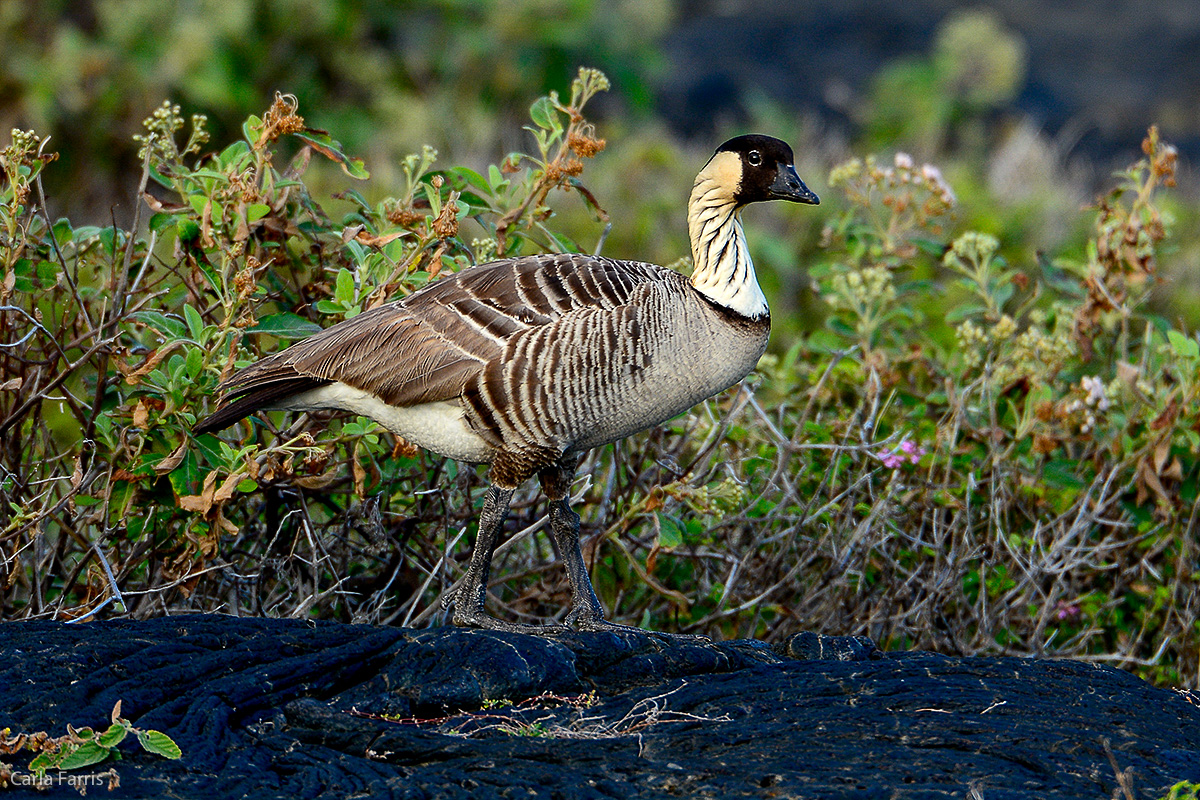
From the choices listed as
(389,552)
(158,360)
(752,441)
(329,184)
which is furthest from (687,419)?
(329,184)

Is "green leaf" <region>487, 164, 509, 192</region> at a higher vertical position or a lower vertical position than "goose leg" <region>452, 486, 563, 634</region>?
higher

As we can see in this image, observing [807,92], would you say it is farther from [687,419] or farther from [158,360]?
[158,360]

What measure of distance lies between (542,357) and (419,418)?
0.56 metres

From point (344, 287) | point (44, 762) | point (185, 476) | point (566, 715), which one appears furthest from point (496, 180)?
point (44, 762)

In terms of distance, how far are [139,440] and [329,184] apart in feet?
30.3

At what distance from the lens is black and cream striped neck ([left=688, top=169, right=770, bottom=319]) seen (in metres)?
4.93

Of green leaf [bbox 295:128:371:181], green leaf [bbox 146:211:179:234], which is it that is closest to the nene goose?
green leaf [bbox 295:128:371:181]

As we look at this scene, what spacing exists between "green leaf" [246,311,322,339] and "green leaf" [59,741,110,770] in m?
2.11

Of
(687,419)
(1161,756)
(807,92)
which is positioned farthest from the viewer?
(807,92)

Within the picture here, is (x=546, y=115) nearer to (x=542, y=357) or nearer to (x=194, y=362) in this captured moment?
(x=542, y=357)

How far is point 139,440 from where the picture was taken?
198 inches

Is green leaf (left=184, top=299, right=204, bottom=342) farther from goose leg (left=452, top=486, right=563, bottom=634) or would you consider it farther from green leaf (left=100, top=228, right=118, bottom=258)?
goose leg (left=452, top=486, right=563, bottom=634)

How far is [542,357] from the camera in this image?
4.70 metres

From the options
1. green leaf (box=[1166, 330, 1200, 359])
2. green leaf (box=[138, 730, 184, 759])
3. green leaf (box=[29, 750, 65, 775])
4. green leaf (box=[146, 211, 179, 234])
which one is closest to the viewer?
green leaf (box=[29, 750, 65, 775])
